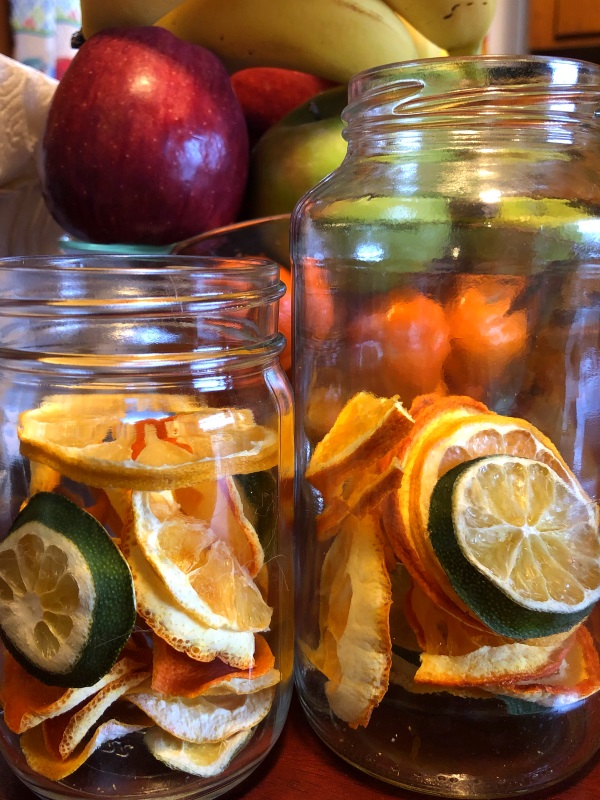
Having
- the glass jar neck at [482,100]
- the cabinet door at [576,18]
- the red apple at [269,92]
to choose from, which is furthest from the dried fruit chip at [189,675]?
the cabinet door at [576,18]

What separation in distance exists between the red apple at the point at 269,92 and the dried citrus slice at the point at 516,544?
479mm

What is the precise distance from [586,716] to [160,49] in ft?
1.82

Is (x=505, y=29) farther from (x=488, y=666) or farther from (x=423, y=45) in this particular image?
(x=488, y=666)

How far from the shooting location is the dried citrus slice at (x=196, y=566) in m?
0.31

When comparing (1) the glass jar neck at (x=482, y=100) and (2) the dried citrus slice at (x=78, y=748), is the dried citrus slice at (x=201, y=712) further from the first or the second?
(1) the glass jar neck at (x=482, y=100)

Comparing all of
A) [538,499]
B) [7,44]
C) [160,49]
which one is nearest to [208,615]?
[538,499]

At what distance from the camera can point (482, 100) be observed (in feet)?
1.13

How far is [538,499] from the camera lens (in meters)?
0.33

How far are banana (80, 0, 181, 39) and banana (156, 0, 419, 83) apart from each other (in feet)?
0.08

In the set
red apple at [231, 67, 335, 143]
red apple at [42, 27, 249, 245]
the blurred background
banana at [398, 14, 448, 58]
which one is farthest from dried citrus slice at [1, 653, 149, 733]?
the blurred background

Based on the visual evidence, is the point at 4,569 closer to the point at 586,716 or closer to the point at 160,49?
the point at 586,716

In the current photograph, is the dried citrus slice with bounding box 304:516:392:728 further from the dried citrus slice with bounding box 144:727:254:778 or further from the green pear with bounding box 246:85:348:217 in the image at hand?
the green pear with bounding box 246:85:348:217

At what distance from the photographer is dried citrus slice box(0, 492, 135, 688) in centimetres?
30

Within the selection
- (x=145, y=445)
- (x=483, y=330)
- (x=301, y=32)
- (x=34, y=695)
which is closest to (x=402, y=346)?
(x=483, y=330)
